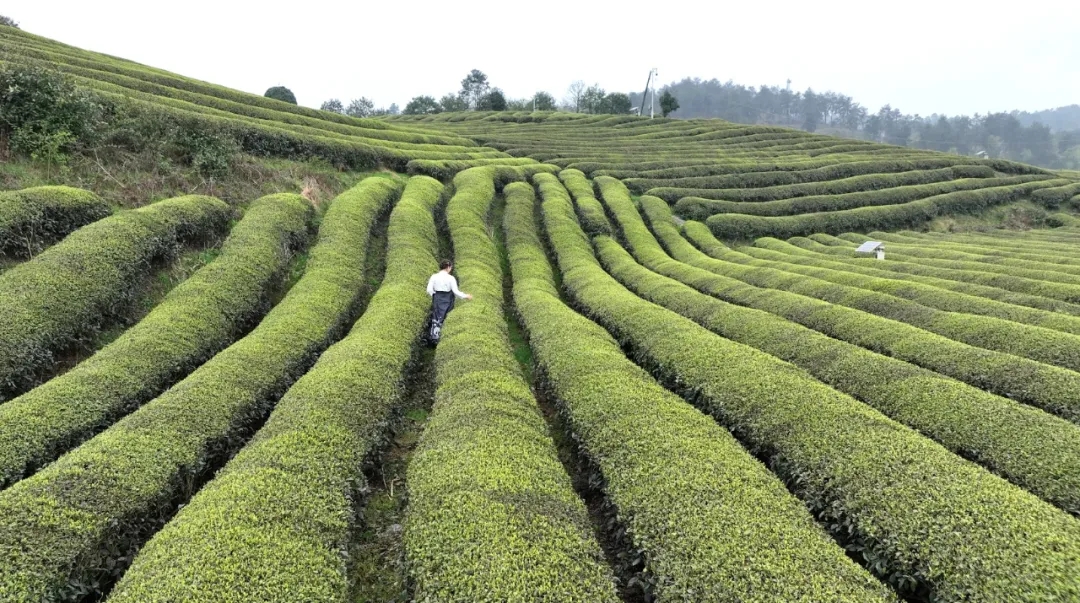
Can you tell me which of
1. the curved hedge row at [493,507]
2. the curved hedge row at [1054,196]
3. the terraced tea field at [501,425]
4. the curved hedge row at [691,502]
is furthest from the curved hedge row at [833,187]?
the curved hedge row at [493,507]

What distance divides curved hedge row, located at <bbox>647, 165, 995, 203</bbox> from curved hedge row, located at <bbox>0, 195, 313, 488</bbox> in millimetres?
27348

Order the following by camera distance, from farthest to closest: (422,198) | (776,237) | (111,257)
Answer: (776,237), (422,198), (111,257)

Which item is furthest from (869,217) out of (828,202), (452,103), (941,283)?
(452,103)

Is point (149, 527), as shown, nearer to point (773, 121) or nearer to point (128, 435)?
point (128, 435)

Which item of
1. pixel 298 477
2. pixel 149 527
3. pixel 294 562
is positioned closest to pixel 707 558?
pixel 294 562

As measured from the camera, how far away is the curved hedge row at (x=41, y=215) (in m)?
11.9

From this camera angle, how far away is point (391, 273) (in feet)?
54.2

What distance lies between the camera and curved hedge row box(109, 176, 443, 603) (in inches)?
186

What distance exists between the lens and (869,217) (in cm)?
3594

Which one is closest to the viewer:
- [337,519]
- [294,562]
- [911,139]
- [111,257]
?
[294,562]

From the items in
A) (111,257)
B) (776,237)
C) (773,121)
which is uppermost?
(773,121)

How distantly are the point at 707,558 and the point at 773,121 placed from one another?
668ft

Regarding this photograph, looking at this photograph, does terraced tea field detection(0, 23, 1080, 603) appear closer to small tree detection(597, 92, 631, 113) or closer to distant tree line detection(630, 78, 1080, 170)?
small tree detection(597, 92, 631, 113)

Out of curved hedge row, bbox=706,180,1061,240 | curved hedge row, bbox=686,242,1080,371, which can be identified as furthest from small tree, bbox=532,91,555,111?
curved hedge row, bbox=686,242,1080,371
